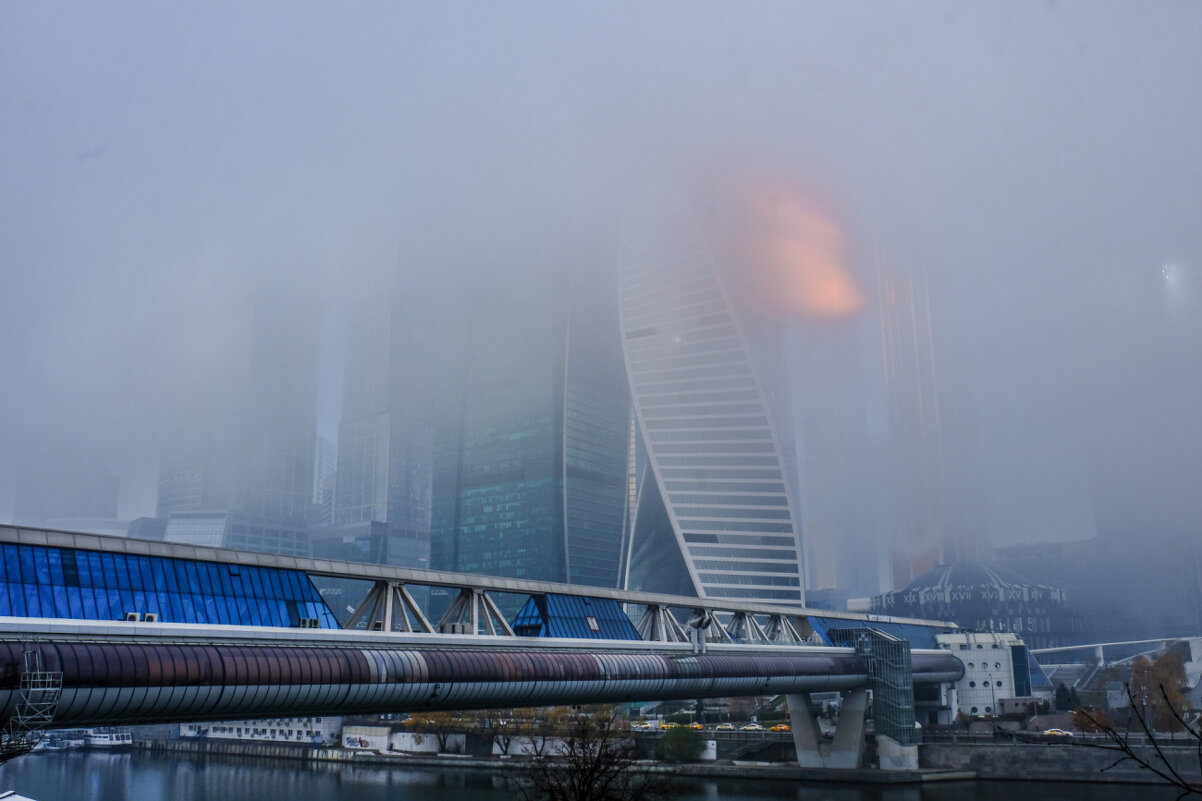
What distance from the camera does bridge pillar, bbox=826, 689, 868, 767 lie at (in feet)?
243

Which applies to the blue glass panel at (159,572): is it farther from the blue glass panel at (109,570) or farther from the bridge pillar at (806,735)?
the bridge pillar at (806,735)

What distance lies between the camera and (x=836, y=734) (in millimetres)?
75500

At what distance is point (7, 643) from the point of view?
1050 inches

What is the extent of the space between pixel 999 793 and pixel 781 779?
15.3 meters

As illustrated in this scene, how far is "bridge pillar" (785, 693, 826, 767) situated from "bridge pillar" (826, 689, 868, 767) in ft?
3.01

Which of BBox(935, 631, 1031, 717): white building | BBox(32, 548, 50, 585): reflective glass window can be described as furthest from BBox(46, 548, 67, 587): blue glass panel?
BBox(935, 631, 1031, 717): white building

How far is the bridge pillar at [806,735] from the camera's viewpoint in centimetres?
7506

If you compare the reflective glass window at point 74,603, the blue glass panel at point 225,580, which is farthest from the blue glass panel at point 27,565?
the blue glass panel at point 225,580

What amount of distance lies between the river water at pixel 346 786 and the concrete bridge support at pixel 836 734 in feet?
14.2

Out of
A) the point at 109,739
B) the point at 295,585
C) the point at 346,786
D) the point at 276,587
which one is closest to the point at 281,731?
the point at 109,739

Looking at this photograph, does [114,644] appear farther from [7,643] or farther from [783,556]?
[783,556]

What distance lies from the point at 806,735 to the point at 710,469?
349 feet

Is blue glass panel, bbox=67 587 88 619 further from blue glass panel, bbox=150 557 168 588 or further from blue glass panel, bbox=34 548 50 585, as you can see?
blue glass panel, bbox=150 557 168 588

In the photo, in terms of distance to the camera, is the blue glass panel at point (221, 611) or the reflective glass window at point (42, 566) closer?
the reflective glass window at point (42, 566)
